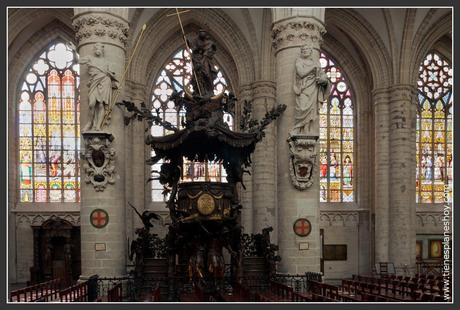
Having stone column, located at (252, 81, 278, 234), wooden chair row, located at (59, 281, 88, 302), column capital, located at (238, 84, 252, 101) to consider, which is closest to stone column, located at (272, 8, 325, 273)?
wooden chair row, located at (59, 281, 88, 302)

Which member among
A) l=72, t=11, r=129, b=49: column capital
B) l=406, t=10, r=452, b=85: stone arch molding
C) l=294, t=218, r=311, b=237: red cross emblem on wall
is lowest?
l=294, t=218, r=311, b=237: red cross emblem on wall

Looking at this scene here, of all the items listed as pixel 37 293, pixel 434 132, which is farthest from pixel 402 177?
pixel 37 293

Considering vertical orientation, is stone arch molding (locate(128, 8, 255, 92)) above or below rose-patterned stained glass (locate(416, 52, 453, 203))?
above

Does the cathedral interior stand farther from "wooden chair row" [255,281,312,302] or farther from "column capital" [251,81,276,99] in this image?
"wooden chair row" [255,281,312,302]

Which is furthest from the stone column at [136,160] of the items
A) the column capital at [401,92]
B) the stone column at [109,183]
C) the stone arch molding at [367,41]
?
the column capital at [401,92]

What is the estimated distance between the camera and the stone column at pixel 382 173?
85.4 feet

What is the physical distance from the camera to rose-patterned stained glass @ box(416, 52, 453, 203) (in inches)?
1142

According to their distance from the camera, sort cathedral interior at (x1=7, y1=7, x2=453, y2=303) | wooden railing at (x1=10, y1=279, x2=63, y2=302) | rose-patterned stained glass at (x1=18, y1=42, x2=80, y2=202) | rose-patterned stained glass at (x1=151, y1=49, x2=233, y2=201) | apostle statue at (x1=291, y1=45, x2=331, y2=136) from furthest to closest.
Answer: rose-patterned stained glass at (x1=151, y1=49, x2=233, y2=201) < rose-patterned stained glass at (x1=18, y1=42, x2=80, y2=202) < apostle statue at (x1=291, y1=45, x2=331, y2=136) < cathedral interior at (x1=7, y1=7, x2=453, y2=303) < wooden railing at (x1=10, y1=279, x2=63, y2=302)

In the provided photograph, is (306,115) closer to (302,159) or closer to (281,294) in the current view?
(302,159)

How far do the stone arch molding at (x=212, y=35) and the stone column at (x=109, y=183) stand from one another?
7.70 metres

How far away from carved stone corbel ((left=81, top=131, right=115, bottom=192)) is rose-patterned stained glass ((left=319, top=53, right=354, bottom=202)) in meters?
13.3

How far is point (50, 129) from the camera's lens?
1096 inches

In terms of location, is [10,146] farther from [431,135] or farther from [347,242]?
[431,135]

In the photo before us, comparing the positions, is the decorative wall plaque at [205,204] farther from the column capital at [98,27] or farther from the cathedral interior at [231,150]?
the column capital at [98,27]
